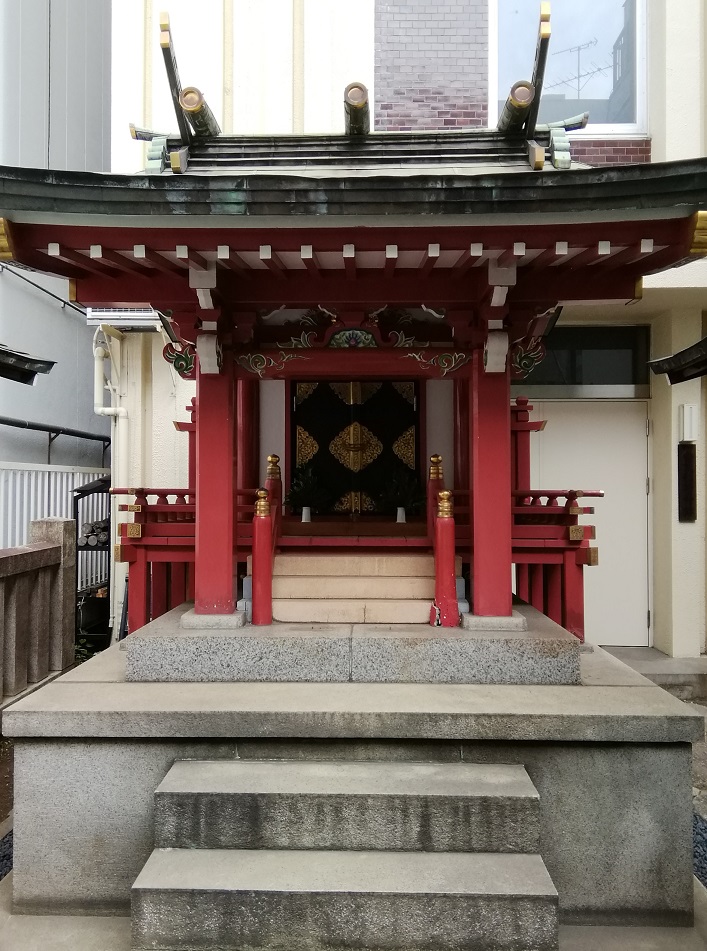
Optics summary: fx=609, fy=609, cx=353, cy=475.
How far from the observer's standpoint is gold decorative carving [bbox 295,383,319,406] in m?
6.70

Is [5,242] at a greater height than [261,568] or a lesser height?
greater

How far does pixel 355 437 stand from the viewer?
6551 millimetres

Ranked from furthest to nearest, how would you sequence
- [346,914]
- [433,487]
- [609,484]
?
[609,484]
[433,487]
[346,914]

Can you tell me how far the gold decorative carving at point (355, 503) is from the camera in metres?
6.61

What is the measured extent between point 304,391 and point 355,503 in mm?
1354

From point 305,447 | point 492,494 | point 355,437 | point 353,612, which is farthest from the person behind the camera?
point 305,447

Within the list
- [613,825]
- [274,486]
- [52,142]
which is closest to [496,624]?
[613,825]

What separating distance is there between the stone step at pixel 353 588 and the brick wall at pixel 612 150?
20.1 feet

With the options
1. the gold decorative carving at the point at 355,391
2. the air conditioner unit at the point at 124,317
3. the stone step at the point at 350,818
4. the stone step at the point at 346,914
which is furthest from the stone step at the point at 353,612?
the air conditioner unit at the point at 124,317

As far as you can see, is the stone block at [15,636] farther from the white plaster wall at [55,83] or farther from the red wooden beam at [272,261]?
the white plaster wall at [55,83]

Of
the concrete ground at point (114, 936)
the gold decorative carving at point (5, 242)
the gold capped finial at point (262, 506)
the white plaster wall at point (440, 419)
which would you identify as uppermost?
the gold decorative carving at point (5, 242)

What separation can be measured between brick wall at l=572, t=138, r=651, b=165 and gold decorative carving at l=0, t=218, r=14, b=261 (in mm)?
6848

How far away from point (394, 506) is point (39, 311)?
607cm

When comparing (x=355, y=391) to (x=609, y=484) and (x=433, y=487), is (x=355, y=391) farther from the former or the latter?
(x=609, y=484)
